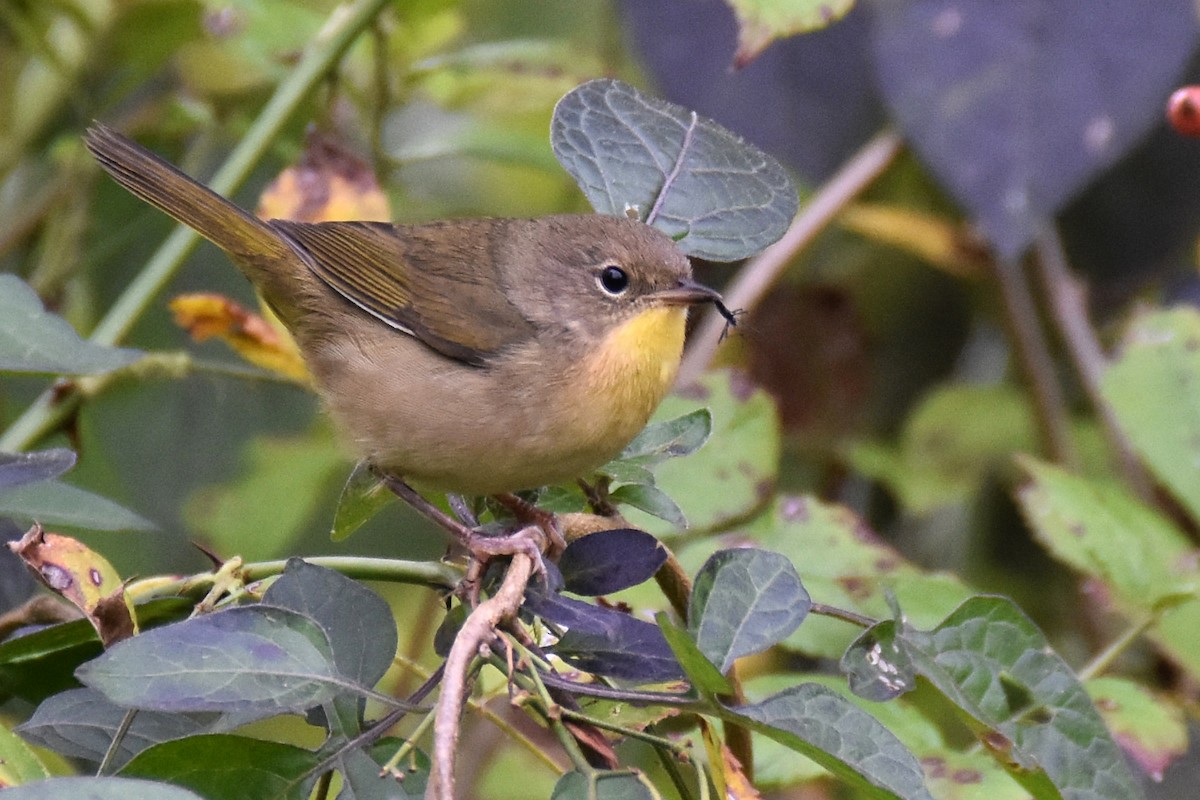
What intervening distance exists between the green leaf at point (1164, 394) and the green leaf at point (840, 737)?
1.61 meters

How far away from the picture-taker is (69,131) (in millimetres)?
3701

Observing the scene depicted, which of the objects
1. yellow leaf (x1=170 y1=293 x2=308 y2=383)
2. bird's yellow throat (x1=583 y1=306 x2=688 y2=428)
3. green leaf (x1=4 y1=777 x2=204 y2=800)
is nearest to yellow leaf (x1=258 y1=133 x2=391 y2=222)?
yellow leaf (x1=170 y1=293 x2=308 y2=383)

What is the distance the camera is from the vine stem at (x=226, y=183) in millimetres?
2545

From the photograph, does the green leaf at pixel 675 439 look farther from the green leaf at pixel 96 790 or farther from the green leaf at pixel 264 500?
the green leaf at pixel 264 500

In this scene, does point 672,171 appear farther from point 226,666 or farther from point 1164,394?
point 1164,394

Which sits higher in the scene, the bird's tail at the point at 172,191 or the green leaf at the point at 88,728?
the bird's tail at the point at 172,191

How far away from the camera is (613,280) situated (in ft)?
8.41

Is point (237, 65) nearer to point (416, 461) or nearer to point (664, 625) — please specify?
point (416, 461)

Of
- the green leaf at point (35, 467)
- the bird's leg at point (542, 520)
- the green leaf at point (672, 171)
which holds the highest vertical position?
the green leaf at point (672, 171)

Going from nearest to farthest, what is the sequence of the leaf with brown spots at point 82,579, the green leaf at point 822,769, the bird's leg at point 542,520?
1. the leaf with brown spots at point 82,579
2. the bird's leg at point 542,520
3. the green leaf at point 822,769

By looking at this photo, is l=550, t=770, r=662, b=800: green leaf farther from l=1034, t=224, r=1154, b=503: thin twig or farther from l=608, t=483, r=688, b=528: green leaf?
l=1034, t=224, r=1154, b=503: thin twig

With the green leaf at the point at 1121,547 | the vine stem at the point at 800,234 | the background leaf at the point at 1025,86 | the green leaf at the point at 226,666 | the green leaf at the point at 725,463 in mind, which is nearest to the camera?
the green leaf at the point at 226,666

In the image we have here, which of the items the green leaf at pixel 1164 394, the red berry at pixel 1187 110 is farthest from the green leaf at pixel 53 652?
the green leaf at pixel 1164 394

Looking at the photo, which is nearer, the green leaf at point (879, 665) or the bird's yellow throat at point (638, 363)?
the green leaf at point (879, 665)
